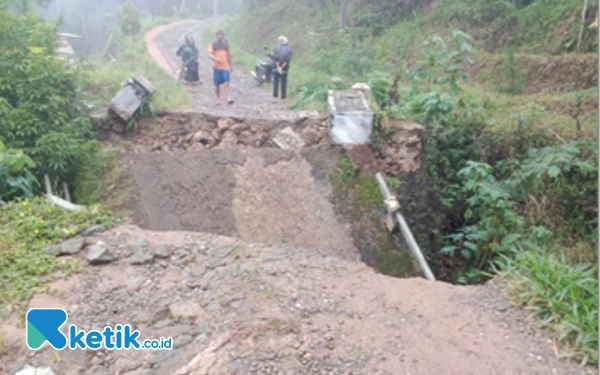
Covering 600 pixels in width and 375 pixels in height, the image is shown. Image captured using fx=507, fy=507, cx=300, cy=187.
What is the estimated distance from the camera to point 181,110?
332 inches

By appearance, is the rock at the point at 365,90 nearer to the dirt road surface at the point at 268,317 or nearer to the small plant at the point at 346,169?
the small plant at the point at 346,169

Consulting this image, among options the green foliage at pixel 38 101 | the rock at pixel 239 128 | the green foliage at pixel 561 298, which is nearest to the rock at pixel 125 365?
the green foliage at pixel 561 298

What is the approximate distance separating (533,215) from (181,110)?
5552 mm

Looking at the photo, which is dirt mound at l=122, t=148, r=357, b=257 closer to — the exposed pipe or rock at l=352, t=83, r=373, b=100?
the exposed pipe

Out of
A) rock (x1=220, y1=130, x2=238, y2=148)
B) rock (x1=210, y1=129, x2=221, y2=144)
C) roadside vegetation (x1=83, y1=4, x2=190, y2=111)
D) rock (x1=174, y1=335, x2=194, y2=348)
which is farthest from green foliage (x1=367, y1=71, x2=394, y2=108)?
rock (x1=174, y1=335, x2=194, y2=348)

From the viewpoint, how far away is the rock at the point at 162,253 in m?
4.12

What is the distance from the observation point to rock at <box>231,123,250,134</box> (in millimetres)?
7781

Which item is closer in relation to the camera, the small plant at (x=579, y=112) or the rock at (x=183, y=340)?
the rock at (x=183, y=340)

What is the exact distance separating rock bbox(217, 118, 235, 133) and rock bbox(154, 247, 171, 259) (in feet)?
12.7

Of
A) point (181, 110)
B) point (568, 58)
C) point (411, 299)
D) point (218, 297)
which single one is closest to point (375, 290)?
point (411, 299)

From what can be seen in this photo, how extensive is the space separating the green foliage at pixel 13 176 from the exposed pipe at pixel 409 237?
3944 millimetres

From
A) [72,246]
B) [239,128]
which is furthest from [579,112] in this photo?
[72,246]

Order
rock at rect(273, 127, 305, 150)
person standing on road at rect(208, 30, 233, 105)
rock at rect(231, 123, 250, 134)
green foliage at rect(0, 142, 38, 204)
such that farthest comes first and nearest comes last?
person standing on road at rect(208, 30, 233, 105) < rock at rect(231, 123, 250, 134) < rock at rect(273, 127, 305, 150) < green foliage at rect(0, 142, 38, 204)

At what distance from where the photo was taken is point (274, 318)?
338cm
